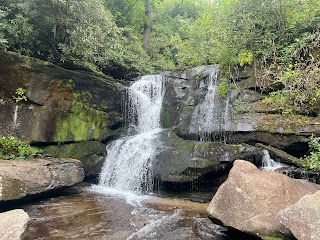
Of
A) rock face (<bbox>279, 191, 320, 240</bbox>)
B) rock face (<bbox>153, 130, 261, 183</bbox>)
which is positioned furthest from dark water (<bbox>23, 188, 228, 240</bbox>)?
rock face (<bbox>279, 191, 320, 240</bbox>)

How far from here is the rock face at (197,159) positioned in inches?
341

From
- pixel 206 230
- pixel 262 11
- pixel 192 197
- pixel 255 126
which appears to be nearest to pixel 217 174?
pixel 192 197

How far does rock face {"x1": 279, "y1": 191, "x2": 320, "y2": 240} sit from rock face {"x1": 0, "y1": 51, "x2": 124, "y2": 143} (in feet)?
27.8

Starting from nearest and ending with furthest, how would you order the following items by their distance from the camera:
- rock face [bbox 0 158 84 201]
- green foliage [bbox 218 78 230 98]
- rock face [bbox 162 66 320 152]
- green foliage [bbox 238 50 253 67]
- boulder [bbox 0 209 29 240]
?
boulder [bbox 0 209 29 240] < rock face [bbox 0 158 84 201] < rock face [bbox 162 66 320 152] < green foliage [bbox 238 50 253 67] < green foliage [bbox 218 78 230 98]

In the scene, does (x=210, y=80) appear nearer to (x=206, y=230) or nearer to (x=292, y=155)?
(x=292, y=155)

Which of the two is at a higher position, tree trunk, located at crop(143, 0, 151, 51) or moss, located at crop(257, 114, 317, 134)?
tree trunk, located at crop(143, 0, 151, 51)

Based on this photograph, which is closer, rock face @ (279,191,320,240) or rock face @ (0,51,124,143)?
rock face @ (279,191,320,240)

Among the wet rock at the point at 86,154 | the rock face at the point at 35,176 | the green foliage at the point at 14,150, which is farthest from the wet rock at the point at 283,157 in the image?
the green foliage at the point at 14,150

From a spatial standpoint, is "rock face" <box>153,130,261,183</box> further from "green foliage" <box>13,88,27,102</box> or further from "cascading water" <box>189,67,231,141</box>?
"green foliage" <box>13,88,27,102</box>

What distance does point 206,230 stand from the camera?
553 cm

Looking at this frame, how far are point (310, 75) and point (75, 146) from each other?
361 inches

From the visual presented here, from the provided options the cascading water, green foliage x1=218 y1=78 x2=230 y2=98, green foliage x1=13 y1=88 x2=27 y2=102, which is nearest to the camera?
green foliage x1=13 y1=88 x2=27 y2=102

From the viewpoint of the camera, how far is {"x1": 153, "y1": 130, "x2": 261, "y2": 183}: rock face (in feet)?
28.5

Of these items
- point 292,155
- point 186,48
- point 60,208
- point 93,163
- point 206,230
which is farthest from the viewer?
point 186,48
